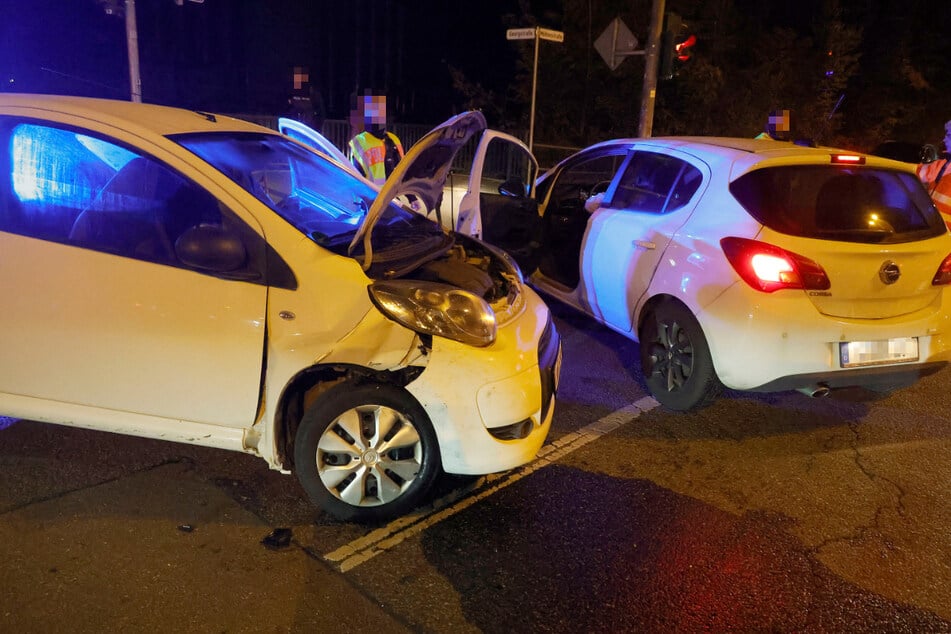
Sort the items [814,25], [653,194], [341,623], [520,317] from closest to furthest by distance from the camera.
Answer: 1. [341,623]
2. [520,317]
3. [653,194]
4. [814,25]

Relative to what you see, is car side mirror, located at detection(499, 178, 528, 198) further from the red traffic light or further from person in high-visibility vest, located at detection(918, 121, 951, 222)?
the red traffic light

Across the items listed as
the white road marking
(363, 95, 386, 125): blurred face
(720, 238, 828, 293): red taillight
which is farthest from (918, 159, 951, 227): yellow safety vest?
(363, 95, 386, 125): blurred face

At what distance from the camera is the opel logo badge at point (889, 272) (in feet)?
13.4

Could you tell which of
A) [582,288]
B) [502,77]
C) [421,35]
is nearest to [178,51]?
[421,35]

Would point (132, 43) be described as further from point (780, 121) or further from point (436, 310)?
point (436, 310)

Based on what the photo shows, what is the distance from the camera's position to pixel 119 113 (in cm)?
349

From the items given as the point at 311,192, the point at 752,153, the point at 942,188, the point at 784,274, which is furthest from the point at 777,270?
the point at 942,188

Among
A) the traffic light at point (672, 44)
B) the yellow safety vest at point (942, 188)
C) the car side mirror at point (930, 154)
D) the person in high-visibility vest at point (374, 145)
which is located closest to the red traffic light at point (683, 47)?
the traffic light at point (672, 44)

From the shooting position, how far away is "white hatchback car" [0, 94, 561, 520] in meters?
3.22

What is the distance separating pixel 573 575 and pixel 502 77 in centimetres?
2218

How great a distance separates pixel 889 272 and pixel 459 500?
2.65m

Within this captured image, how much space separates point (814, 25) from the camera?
22.4 m

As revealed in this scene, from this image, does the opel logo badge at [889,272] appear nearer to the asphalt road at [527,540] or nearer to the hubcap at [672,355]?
the asphalt road at [527,540]

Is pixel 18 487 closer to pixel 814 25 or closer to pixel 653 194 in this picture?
pixel 653 194
